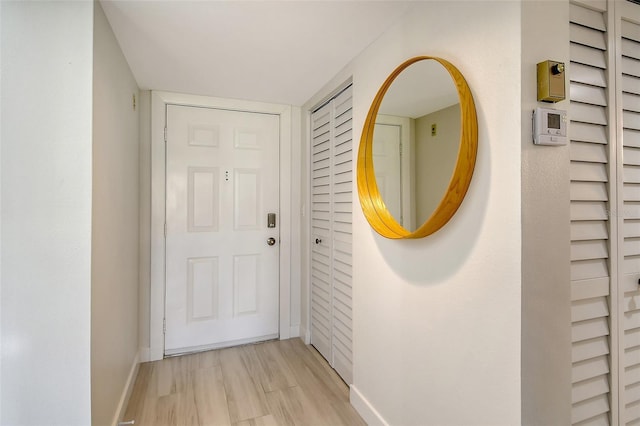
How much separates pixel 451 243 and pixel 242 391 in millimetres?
1635

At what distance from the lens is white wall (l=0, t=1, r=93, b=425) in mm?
1200

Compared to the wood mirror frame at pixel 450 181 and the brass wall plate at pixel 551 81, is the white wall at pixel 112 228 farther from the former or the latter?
the brass wall plate at pixel 551 81

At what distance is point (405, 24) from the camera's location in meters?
1.41

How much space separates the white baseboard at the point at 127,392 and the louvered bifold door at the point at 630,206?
2.17 m

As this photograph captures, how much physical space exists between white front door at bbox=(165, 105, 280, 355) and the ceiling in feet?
1.34

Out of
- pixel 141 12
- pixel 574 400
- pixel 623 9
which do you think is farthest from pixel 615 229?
pixel 141 12

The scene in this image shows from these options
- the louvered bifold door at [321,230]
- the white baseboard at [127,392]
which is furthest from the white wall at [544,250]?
the white baseboard at [127,392]

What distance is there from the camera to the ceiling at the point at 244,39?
1380 millimetres

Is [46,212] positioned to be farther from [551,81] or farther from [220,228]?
[551,81]

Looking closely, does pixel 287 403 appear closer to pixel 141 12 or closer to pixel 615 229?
pixel 615 229

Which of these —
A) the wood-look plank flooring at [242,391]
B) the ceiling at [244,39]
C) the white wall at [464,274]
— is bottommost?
the wood-look plank flooring at [242,391]

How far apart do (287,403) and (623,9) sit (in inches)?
92.8

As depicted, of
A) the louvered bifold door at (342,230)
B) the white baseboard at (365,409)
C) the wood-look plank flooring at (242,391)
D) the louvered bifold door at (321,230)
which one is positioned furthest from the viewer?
the louvered bifold door at (321,230)

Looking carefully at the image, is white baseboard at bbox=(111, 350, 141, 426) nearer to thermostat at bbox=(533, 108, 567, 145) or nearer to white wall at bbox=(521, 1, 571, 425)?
white wall at bbox=(521, 1, 571, 425)
